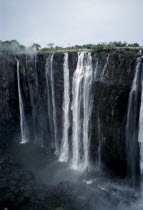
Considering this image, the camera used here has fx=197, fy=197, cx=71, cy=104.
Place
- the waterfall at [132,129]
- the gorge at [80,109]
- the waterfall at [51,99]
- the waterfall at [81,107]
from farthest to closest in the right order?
1. the waterfall at [51,99]
2. the waterfall at [81,107]
3. the gorge at [80,109]
4. the waterfall at [132,129]

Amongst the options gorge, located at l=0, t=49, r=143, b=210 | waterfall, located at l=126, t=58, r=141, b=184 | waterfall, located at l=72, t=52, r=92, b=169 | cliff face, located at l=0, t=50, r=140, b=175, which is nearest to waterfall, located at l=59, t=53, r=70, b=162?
gorge, located at l=0, t=49, r=143, b=210

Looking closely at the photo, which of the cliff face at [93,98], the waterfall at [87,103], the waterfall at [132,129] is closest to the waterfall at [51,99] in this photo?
the cliff face at [93,98]

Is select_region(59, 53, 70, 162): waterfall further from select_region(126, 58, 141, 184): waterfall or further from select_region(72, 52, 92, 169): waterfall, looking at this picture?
select_region(126, 58, 141, 184): waterfall

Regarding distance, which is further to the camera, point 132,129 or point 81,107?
point 81,107

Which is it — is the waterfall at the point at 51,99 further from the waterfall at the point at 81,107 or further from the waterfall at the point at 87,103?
the waterfall at the point at 87,103

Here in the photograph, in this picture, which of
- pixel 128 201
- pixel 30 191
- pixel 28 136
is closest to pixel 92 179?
pixel 128 201

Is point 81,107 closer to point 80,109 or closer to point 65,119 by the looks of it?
point 80,109

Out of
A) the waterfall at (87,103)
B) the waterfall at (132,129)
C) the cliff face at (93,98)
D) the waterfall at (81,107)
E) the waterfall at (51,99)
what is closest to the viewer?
the waterfall at (132,129)

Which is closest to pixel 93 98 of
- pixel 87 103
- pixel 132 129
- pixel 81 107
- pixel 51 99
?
pixel 87 103
